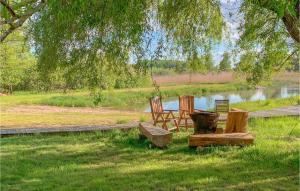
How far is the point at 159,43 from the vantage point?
5363 mm

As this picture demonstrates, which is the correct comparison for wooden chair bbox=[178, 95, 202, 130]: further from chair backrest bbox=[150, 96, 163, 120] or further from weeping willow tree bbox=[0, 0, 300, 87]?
weeping willow tree bbox=[0, 0, 300, 87]

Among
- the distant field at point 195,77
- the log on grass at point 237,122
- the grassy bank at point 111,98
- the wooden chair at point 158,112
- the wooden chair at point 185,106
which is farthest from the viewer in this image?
the grassy bank at point 111,98

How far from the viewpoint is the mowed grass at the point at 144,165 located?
7.08 metres

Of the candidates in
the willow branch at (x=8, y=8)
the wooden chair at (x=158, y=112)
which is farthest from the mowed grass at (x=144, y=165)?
the willow branch at (x=8, y=8)

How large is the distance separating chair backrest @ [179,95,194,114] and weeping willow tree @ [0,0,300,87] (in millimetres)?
6265

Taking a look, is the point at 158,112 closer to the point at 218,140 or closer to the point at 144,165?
the point at 218,140

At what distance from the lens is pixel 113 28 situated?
456cm

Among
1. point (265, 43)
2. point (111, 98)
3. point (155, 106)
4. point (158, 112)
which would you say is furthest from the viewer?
point (111, 98)

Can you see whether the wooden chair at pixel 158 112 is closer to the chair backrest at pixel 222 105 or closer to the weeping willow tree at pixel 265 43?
the chair backrest at pixel 222 105

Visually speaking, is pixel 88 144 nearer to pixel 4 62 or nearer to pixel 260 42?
pixel 260 42

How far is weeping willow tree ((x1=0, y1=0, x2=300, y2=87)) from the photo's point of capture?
4.18 m

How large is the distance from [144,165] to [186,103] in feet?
16.3

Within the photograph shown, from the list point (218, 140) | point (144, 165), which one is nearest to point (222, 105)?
point (218, 140)

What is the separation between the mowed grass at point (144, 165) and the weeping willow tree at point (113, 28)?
6.43ft
